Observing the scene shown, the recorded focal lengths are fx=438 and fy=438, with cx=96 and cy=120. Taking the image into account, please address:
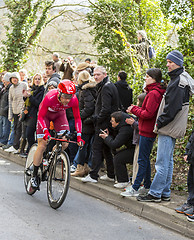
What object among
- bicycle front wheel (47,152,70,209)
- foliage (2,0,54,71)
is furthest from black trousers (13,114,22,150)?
foliage (2,0,54,71)

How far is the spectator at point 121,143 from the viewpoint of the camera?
26.9 feet

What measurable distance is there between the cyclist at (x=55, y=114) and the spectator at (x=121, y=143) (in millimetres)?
870

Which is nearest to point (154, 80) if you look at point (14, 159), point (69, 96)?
point (69, 96)

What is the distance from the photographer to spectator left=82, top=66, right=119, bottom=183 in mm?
8562

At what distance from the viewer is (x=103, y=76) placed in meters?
8.74

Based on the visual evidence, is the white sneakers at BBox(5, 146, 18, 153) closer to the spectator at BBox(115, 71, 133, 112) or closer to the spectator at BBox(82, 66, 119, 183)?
the spectator at BBox(115, 71, 133, 112)

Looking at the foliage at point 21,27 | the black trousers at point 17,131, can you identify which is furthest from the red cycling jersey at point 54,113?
the foliage at point 21,27

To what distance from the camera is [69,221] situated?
20.9 ft

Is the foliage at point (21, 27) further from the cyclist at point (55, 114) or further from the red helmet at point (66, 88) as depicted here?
the red helmet at point (66, 88)

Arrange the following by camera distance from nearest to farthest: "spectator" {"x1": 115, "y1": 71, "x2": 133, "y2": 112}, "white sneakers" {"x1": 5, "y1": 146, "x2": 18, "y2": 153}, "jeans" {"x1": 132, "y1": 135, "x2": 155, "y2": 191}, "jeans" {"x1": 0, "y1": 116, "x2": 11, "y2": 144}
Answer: "jeans" {"x1": 132, "y1": 135, "x2": 155, "y2": 191}, "spectator" {"x1": 115, "y1": 71, "x2": 133, "y2": 112}, "white sneakers" {"x1": 5, "y1": 146, "x2": 18, "y2": 153}, "jeans" {"x1": 0, "y1": 116, "x2": 11, "y2": 144}

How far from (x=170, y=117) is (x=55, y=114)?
2.13 metres

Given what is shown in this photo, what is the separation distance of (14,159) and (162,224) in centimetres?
673

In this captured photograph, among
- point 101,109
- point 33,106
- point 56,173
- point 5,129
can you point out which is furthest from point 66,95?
point 5,129

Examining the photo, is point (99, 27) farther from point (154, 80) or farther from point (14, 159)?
point (154, 80)
